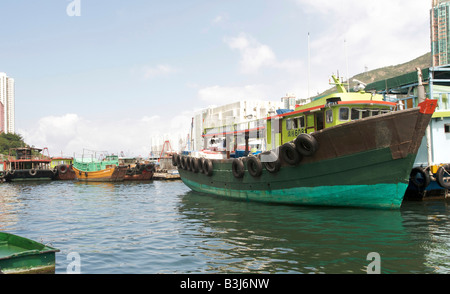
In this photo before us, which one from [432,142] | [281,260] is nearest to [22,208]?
[281,260]

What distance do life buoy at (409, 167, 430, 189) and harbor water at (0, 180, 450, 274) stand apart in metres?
0.82

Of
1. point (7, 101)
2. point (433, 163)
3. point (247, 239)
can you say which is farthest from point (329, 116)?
point (7, 101)

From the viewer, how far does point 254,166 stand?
14.1 meters

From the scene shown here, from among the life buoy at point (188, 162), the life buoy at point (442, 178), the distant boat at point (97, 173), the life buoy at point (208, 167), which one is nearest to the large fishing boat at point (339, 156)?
the life buoy at point (208, 167)

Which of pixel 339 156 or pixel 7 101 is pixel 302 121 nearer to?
pixel 339 156

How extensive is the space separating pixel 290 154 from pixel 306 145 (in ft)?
2.54

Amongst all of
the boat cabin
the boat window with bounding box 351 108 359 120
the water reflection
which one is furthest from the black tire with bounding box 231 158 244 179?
the boat window with bounding box 351 108 359 120

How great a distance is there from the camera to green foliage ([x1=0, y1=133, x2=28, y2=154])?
71.6 meters

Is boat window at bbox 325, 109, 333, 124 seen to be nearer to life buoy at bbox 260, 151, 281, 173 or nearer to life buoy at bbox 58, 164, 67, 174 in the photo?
life buoy at bbox 260, 151, 281, 173

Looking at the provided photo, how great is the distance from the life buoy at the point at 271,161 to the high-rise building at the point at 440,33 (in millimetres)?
97893

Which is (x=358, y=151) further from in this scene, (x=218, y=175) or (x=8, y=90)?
(x=8, y=90)

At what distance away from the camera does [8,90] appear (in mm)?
126375

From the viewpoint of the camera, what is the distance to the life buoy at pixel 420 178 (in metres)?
14.1

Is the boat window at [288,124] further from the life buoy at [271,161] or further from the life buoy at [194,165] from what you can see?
the life buoy at [194,165]
